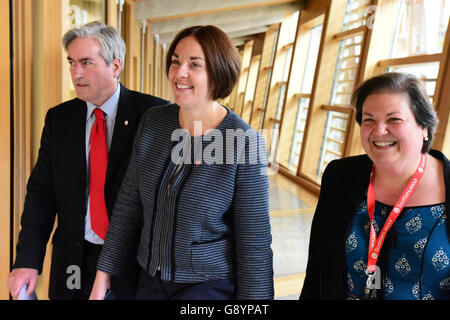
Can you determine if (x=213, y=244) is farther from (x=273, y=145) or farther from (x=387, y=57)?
(x=273, y=145)

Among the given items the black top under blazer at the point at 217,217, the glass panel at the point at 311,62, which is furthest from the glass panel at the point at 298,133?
the black top under blazer at the point at 217,217

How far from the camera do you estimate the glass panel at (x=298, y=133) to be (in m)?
6.92

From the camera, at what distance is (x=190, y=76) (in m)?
1.04

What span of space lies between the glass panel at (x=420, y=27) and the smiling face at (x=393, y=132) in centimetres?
234

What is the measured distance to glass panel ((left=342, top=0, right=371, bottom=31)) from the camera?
4.34 meters

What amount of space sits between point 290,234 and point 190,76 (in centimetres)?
276

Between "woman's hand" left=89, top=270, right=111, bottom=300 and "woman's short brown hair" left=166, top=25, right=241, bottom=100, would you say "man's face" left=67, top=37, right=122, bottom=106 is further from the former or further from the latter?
"woman's hand" left=89, top=270, right=111, bottom=300

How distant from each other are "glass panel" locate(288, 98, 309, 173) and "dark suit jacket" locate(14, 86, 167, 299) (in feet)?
18.7

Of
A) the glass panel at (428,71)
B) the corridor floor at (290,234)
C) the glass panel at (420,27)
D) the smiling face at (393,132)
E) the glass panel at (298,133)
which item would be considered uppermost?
the glass panel at (420,27)

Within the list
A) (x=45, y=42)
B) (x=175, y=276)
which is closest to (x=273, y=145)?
(x=45, y=42)

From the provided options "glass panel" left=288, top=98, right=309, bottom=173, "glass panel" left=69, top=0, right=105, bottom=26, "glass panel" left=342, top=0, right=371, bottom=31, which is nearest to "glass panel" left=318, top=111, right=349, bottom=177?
"glass panel" left=288, top=98, right=309, bottom=173

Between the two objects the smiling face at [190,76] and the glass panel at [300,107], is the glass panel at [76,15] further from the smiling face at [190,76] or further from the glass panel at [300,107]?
the glass panel at [300,107]

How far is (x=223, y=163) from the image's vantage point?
3.41ft
